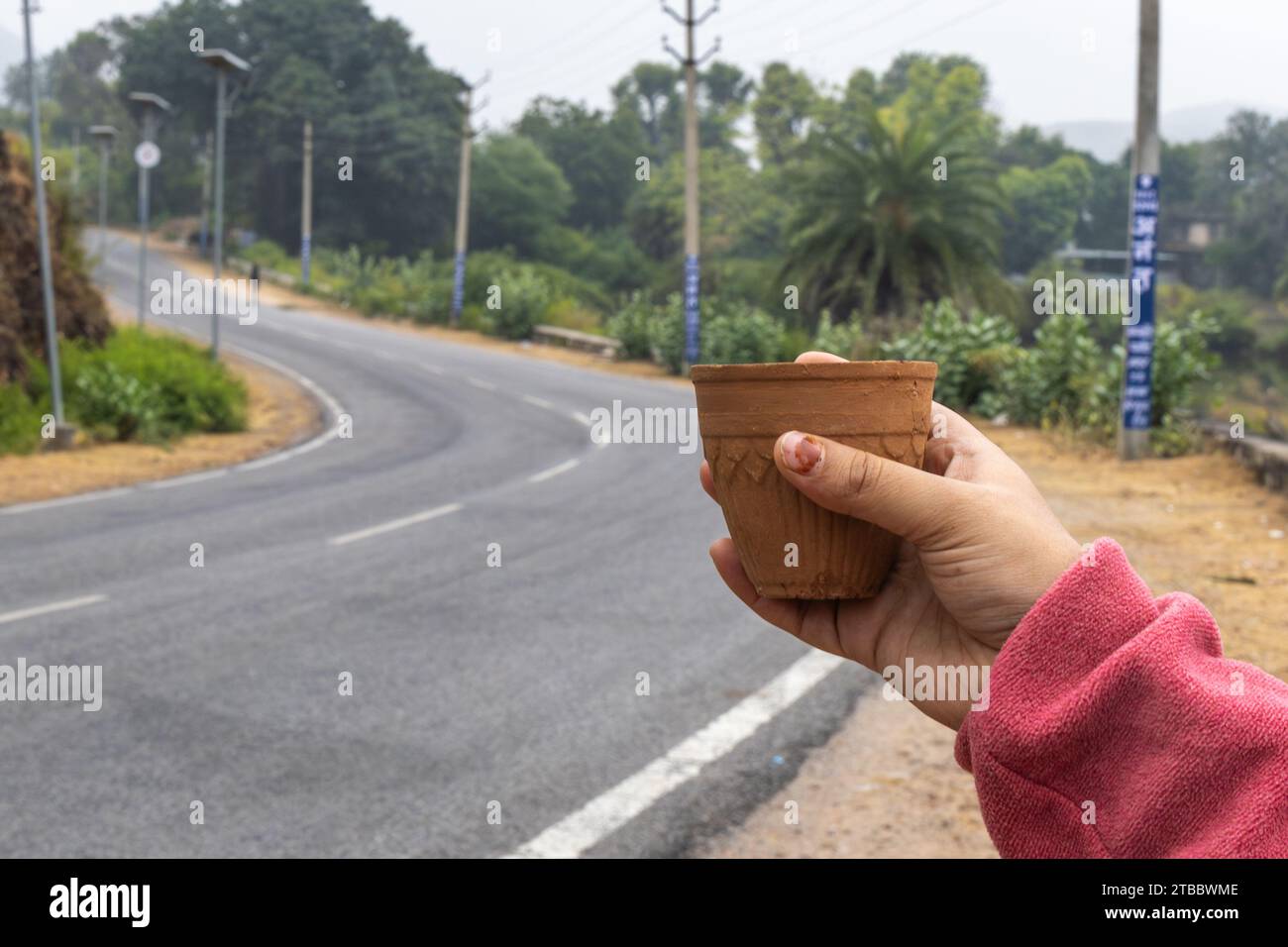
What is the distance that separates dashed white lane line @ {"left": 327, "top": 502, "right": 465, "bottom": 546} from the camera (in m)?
10.3

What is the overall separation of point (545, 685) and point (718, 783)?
155cm

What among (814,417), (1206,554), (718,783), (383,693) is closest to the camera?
(814,417)

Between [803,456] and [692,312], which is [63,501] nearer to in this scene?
[803,456]

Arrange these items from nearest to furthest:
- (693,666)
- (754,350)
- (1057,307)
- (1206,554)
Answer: (693,666) < (1206,554) < (1057,307) < (754,350)

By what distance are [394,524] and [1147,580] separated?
5.99 meters

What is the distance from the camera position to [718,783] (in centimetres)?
475

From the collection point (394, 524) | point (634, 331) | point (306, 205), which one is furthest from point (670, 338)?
point (306, 205)

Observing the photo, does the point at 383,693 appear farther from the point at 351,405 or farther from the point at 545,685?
the point at 351,405

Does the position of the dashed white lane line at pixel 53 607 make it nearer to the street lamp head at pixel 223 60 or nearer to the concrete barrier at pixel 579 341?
the street lamp head at pixel 223 60

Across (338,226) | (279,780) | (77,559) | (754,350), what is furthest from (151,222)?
(279,780)

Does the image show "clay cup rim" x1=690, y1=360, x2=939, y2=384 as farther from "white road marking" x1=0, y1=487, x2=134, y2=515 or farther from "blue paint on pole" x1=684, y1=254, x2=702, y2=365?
"blue paint on pole" x1=684, y1=254, x2=702, y2=365

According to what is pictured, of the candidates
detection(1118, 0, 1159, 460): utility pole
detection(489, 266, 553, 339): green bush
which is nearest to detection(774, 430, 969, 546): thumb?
detection(1118, 0, 1159, 460): utility pole

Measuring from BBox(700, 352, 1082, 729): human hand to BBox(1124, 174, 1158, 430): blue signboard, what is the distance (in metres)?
14.5

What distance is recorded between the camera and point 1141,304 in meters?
15.2
